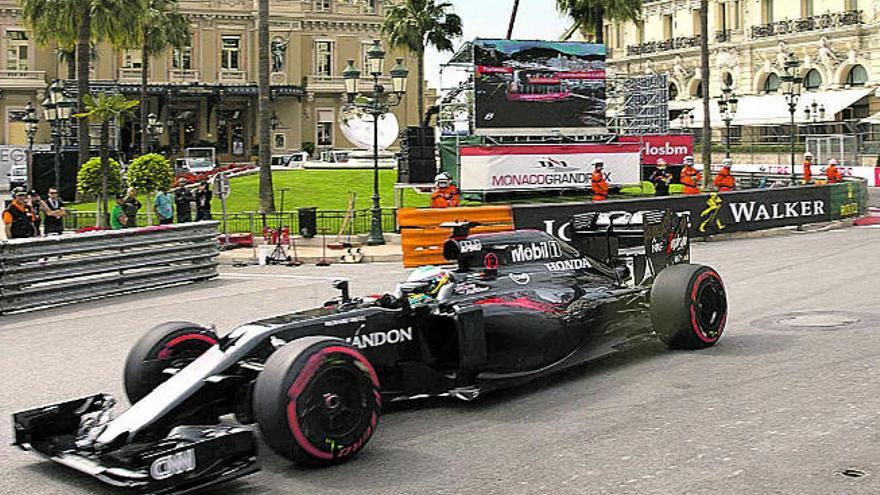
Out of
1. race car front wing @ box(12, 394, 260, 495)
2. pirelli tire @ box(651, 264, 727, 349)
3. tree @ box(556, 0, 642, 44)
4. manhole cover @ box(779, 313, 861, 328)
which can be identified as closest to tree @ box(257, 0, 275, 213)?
tree @ box(556, 0, 642, 44)

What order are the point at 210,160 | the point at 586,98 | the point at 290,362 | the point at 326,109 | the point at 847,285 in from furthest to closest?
1. the point at 326,109
2. the point at 210,160
3. the point at 586,98
4. the point at 847,285
5. the point at 290,362

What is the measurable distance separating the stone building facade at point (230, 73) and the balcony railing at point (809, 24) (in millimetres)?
23338

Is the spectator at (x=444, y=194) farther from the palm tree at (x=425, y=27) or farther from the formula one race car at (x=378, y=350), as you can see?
the palm tree at (x=425, y=27)

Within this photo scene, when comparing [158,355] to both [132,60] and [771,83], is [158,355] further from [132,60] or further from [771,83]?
[771,83]

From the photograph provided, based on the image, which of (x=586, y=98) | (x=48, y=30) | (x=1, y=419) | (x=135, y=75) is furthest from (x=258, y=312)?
(x=135, y=75)

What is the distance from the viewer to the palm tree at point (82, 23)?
36.0m

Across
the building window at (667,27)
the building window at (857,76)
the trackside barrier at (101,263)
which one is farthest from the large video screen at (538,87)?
the building window at (667,27)

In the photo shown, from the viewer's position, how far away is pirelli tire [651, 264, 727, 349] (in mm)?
10453

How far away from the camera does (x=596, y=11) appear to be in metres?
45.0

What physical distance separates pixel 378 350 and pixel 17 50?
6594 centimetres

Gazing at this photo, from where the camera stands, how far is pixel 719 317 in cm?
1095

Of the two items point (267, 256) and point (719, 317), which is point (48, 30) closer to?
point (267, 256)

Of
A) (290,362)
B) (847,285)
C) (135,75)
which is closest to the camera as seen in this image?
(290,362)

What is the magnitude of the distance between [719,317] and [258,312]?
6634 millimetres
